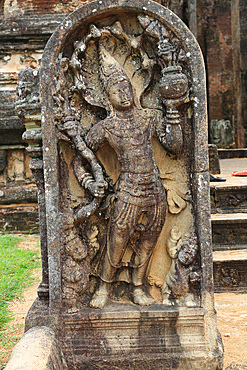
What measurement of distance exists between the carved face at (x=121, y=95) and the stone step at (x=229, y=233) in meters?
2.16

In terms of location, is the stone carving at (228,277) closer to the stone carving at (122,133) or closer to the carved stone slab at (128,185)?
→ the carved stone slab at (128,185)

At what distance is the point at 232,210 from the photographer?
453cm

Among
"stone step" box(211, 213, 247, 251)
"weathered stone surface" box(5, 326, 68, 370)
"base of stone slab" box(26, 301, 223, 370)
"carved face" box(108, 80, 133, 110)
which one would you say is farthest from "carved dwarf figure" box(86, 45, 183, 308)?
"stone step" box(211, 213, 247, 251)

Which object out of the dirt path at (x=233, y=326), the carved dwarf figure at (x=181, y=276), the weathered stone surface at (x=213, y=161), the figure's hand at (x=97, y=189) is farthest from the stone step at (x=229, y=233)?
the figure's hand at (x=97, y=189)

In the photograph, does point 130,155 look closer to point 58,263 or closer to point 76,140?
point 76,140

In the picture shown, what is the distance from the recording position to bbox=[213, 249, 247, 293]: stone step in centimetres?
382

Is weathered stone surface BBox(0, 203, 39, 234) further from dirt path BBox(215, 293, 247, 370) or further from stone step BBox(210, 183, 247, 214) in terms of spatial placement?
dirt path BBox(215, 293, 247, 370)

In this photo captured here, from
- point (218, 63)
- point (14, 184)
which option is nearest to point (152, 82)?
point (14, 184)

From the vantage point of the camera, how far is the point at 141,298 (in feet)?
8.31

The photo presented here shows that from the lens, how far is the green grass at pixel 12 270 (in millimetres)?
3735

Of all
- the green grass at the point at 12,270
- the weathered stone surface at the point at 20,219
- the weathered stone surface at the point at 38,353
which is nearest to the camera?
the weathered stone surface at the point at 38,353

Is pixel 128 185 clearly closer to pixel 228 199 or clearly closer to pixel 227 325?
pixel 227 325

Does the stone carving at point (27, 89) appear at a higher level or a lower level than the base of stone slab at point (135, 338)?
higher

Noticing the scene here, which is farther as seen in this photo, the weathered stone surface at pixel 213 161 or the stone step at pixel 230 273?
the weathered stone surface at pixel 213 161
